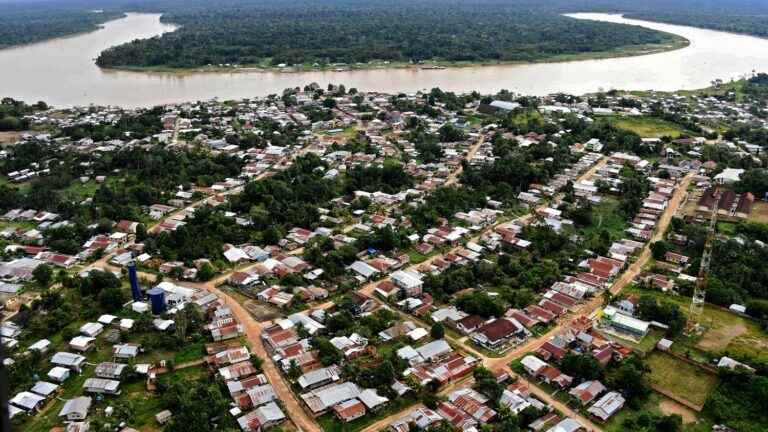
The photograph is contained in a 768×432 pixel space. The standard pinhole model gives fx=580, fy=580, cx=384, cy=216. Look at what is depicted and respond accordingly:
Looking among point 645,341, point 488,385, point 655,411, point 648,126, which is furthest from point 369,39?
point 655,411

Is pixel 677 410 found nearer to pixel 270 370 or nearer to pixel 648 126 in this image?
pixel 270 370

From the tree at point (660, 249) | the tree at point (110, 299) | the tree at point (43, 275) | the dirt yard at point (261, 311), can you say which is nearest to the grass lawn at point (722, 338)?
the tree at point (660, 249)

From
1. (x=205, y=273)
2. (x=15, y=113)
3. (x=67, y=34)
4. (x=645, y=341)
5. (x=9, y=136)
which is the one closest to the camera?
(x=645, y=341)

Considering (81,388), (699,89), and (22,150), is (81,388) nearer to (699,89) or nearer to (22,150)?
(22,150)

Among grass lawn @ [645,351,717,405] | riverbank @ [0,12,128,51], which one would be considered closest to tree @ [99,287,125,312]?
grass lawn @ [645,351,717,405]

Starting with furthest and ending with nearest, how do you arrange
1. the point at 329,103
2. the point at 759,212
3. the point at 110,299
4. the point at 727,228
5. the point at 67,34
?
the point at 67,34
the point at 329,103
the point at 759,212
the point at 727,228
the point at 110,299

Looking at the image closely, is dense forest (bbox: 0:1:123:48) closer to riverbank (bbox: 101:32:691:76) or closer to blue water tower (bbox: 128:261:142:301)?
riverbank (bbox: 101:32:691:76)
